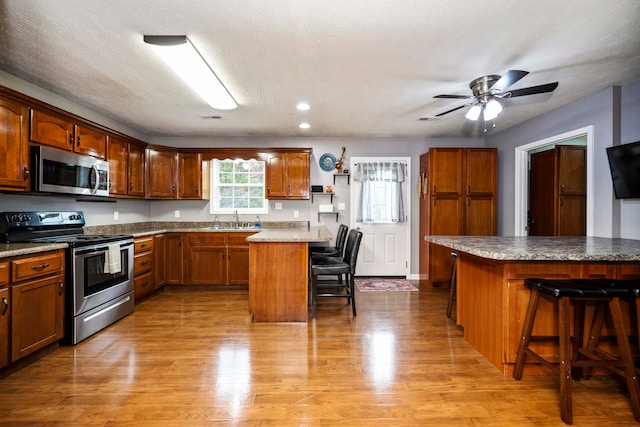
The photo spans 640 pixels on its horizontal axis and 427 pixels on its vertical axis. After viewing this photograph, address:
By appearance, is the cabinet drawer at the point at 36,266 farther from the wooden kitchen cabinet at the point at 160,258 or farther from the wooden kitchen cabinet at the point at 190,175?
the wooden kitchen cabinet at the point at 190,175

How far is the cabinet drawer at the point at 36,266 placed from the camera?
215 centimetres

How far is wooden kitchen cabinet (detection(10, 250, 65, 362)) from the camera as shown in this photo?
7.04ft

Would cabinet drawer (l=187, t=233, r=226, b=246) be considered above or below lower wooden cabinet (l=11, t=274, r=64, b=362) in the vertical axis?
above

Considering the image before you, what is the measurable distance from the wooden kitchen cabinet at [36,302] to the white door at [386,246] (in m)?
3.74

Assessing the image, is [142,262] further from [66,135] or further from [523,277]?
[523,277]

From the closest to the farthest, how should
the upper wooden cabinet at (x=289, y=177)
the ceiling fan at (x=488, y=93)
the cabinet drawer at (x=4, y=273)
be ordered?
the cabinet drawer at (x=4, y=273) < the ceiling fan at (x=488, y=93) < the upper wooden cabinet at (x=289, y=177)

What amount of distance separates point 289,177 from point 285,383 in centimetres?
316

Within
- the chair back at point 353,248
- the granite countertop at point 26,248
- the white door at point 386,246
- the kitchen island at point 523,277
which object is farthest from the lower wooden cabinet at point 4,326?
the white door at point 386,246

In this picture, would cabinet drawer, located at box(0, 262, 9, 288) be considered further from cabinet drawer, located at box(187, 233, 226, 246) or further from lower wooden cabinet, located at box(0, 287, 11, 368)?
cabinet drawer, located at box(187, 233, 226, 246)

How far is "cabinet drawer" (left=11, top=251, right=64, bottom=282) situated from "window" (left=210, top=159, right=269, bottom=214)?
105 inches

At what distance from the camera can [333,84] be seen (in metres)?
2.91

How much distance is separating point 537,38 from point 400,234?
132 inches

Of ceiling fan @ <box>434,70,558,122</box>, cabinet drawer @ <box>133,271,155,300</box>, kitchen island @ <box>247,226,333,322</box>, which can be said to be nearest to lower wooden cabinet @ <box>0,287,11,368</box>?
cabinet drawer @ <box>133,271,155,300</box>

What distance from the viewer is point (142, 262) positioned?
3.82 m
